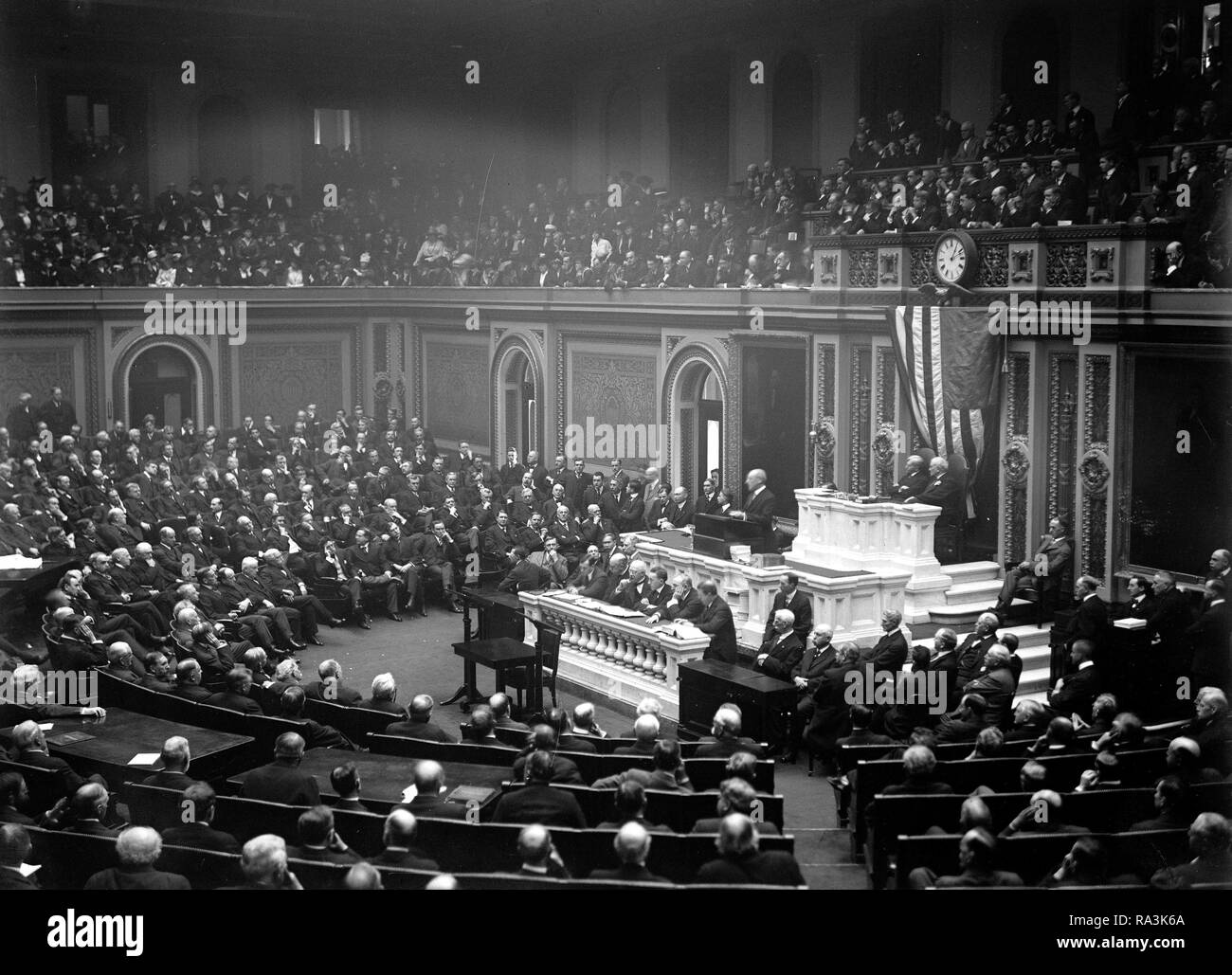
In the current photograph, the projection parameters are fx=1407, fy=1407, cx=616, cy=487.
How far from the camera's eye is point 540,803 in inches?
332

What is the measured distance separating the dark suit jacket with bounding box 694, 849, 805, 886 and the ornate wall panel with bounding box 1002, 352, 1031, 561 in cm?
997

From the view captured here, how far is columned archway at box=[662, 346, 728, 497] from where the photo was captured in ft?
73.6

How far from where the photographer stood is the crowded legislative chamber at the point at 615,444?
883cm

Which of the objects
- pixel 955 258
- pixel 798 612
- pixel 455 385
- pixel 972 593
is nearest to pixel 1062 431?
pixel 972 593

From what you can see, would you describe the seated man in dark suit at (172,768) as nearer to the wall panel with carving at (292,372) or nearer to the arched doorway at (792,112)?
the arched doorway at (792,112)

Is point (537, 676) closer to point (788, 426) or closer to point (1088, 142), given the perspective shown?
point (788, 426)

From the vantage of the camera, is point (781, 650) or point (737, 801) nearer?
point (737, 801)

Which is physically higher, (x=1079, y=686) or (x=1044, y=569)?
(x=1044, y=569)

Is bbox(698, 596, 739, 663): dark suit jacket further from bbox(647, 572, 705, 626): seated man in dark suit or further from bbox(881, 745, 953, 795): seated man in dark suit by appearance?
bbox(881, 745, 953, 795): seated man in dark suit

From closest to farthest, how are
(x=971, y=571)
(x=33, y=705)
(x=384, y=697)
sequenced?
(x=33, y=705) → (x=384, y=697) → (x=971, y=571)

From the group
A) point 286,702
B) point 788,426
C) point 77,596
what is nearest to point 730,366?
point 788,426

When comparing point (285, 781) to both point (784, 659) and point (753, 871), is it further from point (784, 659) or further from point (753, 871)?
point (784, 659)

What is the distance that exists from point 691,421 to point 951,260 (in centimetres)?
666

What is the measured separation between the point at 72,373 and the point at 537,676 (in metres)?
15.7
